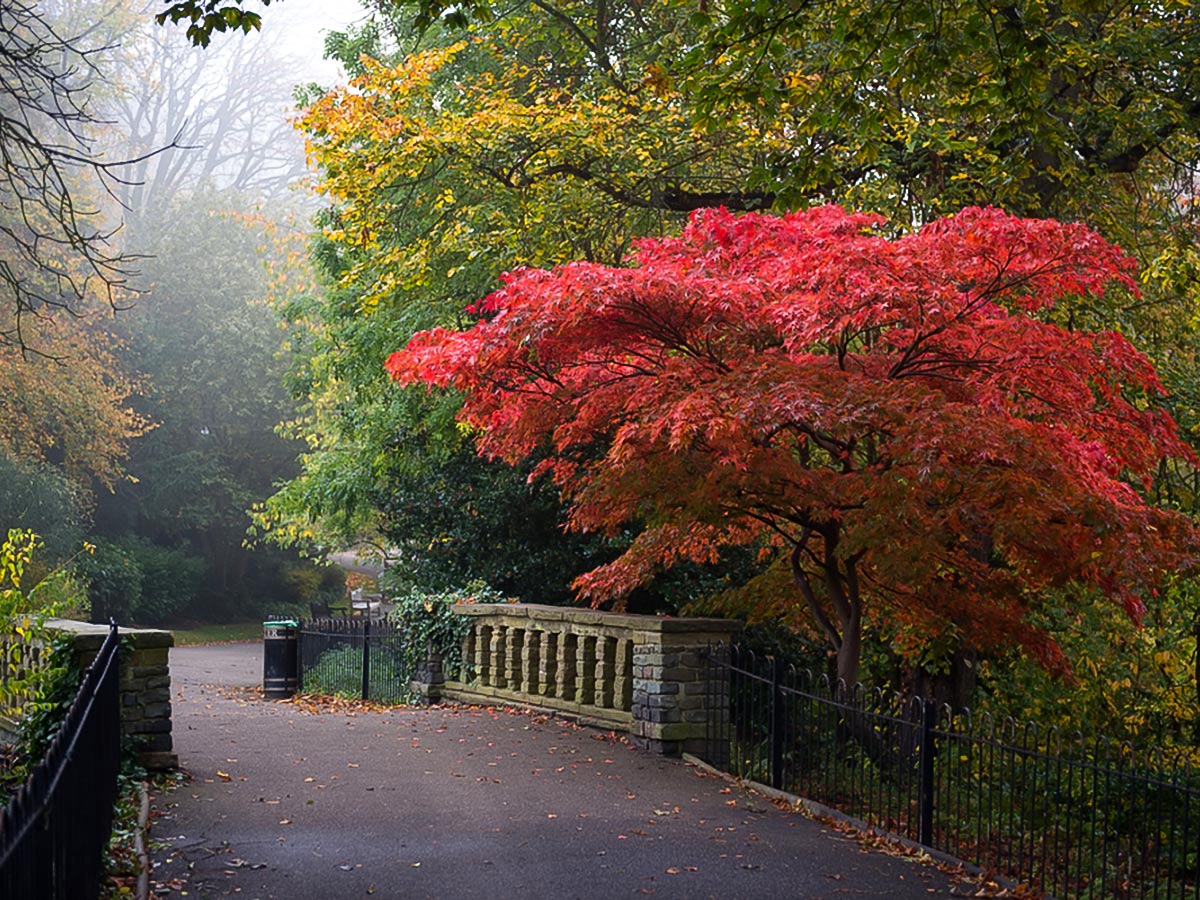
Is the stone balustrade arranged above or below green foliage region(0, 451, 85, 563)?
below

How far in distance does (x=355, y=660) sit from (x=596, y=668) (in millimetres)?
7408

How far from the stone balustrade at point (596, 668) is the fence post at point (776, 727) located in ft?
3.91

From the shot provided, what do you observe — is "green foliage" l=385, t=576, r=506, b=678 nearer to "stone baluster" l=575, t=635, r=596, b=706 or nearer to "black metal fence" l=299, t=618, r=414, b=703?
"black metal fence" l=299, t=618, r=414, b=703

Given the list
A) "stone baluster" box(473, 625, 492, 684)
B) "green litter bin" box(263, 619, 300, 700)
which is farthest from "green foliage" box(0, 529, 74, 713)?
"green litter bin" box(263, 619, 300, 700)

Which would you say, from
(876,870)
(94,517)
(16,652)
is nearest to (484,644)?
(16,652)

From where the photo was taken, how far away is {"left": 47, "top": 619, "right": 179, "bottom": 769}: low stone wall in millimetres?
8953

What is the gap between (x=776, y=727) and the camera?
30.0 feet

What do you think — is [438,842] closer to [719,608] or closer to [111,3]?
[719,608]

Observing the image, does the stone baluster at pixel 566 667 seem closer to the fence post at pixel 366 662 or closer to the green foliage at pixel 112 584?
the fence post at pixel 366 662

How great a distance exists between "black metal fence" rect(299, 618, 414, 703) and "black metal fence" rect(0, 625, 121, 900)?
27.8 feet

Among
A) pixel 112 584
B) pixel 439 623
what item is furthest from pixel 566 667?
pixel 112 584

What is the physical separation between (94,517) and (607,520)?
27566 mm

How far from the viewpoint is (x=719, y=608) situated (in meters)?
10.7

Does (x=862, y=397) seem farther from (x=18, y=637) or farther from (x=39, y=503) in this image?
(x=39, y=503)
